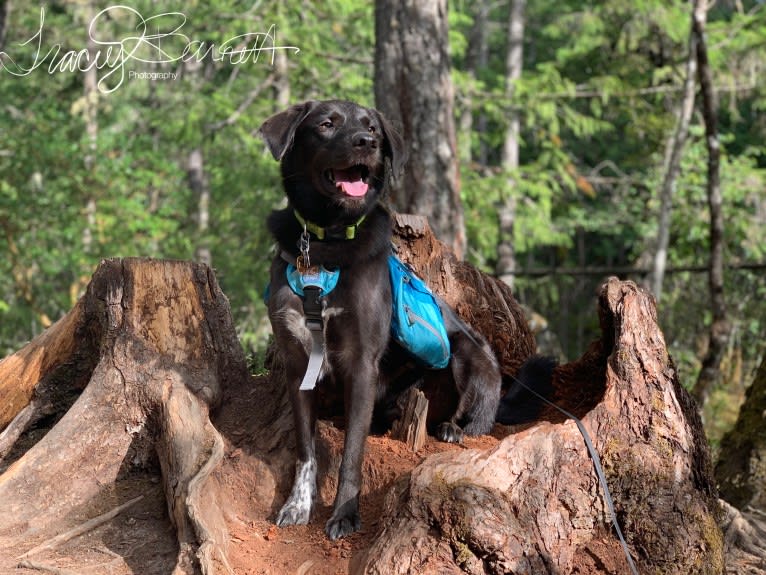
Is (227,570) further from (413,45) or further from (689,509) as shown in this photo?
(413,45)

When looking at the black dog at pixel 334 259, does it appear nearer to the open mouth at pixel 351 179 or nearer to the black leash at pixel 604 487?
the open mouth at pixel 351 179

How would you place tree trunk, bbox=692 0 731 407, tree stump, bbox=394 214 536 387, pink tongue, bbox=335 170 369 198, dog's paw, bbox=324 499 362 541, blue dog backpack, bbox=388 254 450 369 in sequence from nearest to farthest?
dog's paw, bbox=324 499 362 541, pink tongue, bbox=335 170 369 198, blue dog backpack, bbox=388 254 450 369, tree stump, bbox=394 214 536 387, tree trunk, bbox=692 0 731 407

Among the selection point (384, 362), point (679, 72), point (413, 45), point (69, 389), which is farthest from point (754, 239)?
point (69, 389)

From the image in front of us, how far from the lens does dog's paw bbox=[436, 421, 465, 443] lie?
159 inches

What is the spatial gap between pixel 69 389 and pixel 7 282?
9.53 meters

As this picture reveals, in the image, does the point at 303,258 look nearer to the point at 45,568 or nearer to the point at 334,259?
the point at 334,259

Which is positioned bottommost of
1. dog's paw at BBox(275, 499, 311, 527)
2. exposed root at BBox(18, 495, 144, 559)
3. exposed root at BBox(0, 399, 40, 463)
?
exposed root at BBox(18, 495, 144, 559)

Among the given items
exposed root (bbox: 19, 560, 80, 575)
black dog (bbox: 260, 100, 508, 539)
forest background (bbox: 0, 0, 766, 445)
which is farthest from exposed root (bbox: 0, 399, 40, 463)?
forest background (bbox: 0, 0, 766, 445)

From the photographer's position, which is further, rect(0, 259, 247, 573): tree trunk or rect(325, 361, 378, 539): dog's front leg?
rect(0, 259, 247, 573): tree trunk

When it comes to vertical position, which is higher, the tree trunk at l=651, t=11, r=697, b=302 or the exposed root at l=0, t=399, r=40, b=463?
the tree trunk at l=651, t=11, r=697, b=302

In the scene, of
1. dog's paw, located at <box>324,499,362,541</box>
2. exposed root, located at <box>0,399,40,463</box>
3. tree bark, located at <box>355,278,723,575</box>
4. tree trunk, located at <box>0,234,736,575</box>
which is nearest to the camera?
tree bark, located at <box>355,278,723,575</box>

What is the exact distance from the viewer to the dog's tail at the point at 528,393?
4.39m

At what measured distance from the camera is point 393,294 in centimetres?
388

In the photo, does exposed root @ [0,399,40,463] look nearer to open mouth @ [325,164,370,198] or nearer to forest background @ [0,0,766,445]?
open mouth @ [325,164,370,198]
